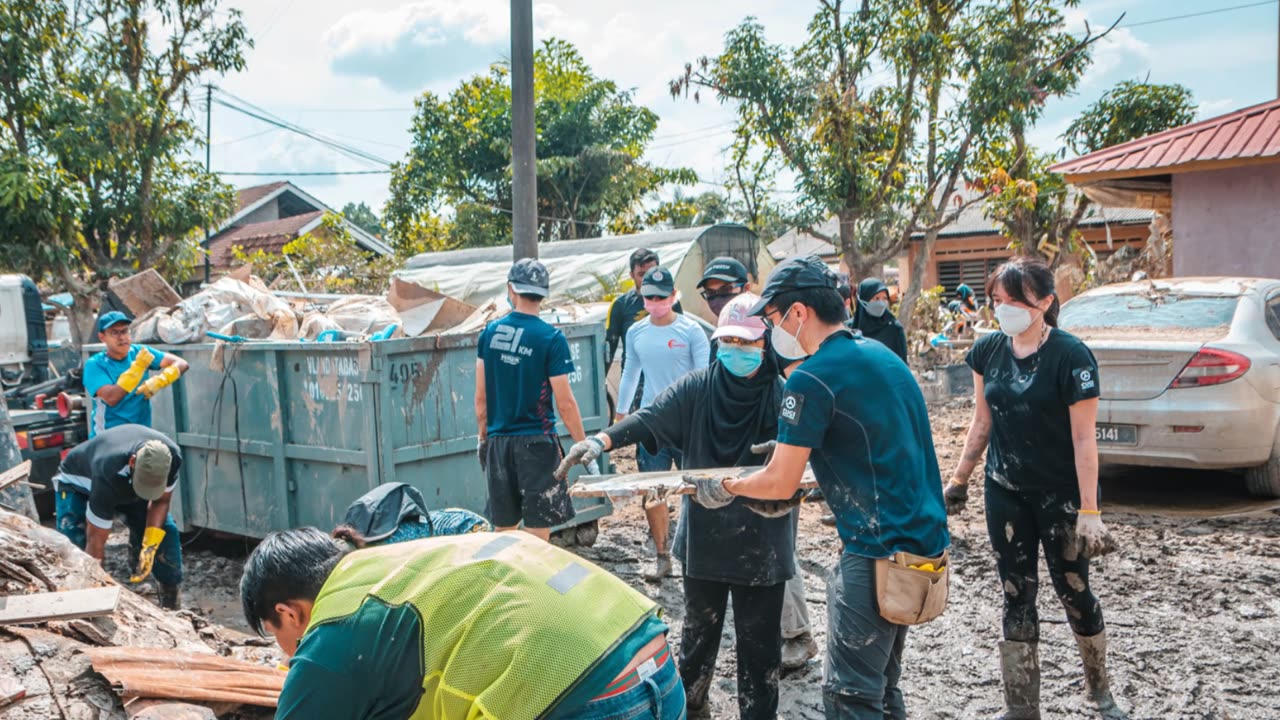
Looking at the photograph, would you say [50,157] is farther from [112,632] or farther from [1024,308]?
[1024,308]

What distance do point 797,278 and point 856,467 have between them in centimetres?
59

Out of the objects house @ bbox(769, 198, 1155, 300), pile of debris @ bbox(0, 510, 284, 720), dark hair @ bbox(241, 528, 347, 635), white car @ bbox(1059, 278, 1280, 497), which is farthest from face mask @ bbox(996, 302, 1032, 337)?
house @ bbox(769, 198, 1155, 300)

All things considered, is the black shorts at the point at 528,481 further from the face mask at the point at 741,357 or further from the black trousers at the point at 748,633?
the face mask at the point at 741,357

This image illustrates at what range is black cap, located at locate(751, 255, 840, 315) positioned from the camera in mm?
2953

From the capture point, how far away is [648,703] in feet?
6.31

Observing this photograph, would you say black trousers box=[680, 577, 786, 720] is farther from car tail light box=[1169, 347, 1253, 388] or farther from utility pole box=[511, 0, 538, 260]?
car tail light box=[1169, 347, 1253, 388]

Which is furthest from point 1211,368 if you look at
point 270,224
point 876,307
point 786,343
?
point 270,224

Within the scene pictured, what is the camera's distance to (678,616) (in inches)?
211

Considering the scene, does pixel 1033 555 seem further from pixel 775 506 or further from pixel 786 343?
pixel 786 343

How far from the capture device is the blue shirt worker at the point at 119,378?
5.96m

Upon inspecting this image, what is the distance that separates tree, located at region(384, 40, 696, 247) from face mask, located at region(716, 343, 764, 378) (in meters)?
18.2

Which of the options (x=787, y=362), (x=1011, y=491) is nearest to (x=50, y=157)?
(x=787, y=362)

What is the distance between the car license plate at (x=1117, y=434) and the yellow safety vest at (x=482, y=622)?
605cm

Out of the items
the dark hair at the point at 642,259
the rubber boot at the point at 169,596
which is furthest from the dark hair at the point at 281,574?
the dark hair at the point at 642,259
